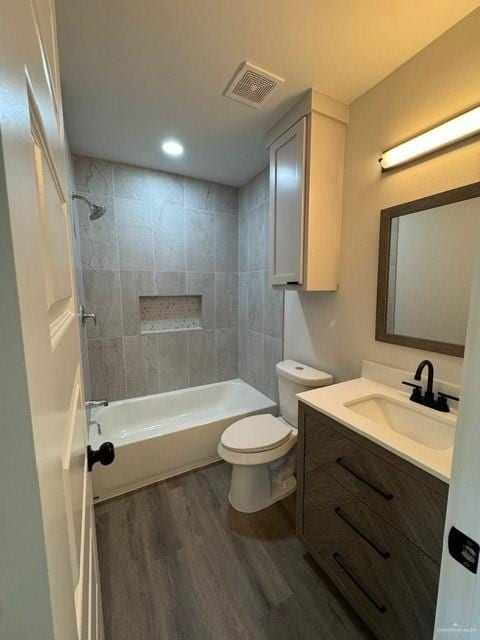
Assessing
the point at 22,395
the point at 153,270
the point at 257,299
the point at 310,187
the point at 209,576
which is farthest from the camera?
the point at 257,299

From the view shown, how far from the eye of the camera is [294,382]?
1787 mm

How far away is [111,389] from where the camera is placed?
2.36 m

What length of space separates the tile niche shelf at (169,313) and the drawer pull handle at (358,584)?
2025 millimetres

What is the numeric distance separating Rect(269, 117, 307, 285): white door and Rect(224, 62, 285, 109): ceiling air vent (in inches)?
8.7

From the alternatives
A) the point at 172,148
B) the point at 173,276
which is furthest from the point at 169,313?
the point at 172,148

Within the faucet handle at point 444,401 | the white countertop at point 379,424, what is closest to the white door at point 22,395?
the white countertop at point 379,424

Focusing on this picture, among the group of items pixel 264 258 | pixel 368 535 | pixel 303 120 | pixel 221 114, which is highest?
pixel 221 114

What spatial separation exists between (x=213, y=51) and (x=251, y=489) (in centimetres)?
228

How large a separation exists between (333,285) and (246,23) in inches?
49.0

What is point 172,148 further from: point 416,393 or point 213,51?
point 416,393

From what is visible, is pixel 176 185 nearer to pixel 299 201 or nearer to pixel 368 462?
pixel 299 201

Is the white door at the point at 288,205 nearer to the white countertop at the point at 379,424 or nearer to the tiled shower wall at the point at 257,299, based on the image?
the tiled shower wall at the point at 257,299

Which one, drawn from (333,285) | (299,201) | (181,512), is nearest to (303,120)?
Result: (299,201)

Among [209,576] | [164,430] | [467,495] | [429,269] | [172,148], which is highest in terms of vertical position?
[172,148]
